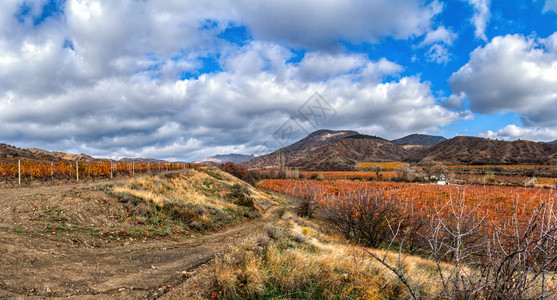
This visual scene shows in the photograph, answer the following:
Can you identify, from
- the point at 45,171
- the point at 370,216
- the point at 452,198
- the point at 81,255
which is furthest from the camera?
→ the point at 45,171

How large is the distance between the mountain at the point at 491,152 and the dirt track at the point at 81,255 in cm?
13764

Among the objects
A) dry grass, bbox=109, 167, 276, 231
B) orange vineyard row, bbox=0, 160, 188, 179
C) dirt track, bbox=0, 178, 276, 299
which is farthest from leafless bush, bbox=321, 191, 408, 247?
orange vineyard row, bbox=0, 160, 188, 179

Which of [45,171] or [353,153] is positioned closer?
[45,171]

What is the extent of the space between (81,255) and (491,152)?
566 ft

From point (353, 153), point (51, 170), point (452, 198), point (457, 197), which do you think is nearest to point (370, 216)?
point (452, 198)

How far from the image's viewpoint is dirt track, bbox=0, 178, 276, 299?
5457 mm

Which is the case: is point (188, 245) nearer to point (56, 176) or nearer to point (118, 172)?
point (56, 176)

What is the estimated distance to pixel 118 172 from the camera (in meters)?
36.6

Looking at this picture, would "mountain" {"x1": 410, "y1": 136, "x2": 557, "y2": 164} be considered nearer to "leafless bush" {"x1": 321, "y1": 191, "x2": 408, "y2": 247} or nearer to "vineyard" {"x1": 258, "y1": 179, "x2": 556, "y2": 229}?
"vineyard" {"x1": 258, "y1": 179, "x2": 556, "y2": 229}

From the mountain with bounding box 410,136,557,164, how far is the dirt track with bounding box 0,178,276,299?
137639 mm

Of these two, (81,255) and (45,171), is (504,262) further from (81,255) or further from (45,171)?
(45,171)

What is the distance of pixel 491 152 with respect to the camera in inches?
5389

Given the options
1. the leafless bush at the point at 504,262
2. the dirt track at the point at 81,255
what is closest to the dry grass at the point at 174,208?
the dirt track at the point at 81,255

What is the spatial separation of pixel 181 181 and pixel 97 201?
1328 centimetres
